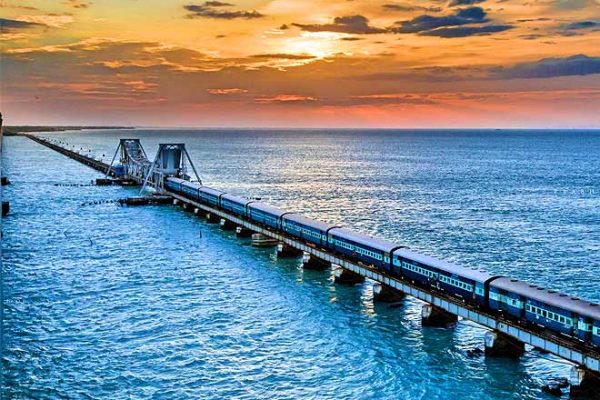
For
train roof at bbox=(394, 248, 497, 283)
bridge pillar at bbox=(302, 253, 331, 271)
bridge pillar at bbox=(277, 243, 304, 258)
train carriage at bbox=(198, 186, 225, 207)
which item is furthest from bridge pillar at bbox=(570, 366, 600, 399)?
train carriage at bbox=(198, 186, 225, 207)

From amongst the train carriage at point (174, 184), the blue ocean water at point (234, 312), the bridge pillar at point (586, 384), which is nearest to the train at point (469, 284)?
the bridge pillar at point (586, 384)

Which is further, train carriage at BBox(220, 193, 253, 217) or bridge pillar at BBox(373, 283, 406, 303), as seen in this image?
train carriage at BBox(220, 193, 253, 217)

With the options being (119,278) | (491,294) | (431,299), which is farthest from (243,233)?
(491,294)

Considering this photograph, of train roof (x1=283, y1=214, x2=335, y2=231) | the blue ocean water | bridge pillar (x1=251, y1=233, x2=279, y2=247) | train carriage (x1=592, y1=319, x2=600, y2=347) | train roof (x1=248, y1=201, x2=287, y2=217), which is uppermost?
train roof (x1=248, y1=201, x2=287, y2=217)

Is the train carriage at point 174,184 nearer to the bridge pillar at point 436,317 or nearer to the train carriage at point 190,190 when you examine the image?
the train carriage at point 190,190

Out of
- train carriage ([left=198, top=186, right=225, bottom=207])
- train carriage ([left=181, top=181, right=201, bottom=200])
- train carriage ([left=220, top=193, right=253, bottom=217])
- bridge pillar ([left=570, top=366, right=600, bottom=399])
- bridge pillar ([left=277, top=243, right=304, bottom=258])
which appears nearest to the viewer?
bridge pillar ([left=570, top=366, right=600, bottom=399])

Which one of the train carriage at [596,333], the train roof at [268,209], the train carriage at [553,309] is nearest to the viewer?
the train carriage at [596,333]

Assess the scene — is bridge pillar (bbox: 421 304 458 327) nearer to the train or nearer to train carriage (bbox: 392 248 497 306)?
the train

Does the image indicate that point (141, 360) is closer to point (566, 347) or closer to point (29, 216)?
point (566, 347)
